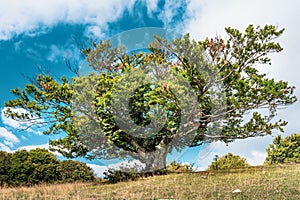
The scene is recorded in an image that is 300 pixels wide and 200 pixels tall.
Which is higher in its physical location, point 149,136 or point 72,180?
point 149,136

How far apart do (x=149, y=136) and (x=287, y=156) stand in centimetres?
2001

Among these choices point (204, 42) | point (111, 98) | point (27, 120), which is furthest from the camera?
point (27, 120)

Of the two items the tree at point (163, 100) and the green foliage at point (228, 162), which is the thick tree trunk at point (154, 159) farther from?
the green foliage at point (228, 162)

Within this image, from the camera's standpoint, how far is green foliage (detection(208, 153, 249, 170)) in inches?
1024

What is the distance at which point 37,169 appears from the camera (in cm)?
1908

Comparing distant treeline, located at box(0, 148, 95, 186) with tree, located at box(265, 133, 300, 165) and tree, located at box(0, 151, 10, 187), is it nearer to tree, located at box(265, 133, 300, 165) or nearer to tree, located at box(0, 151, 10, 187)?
tree, located at box(0, 151, 10, 187)

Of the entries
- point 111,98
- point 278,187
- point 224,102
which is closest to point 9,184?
point 111,98

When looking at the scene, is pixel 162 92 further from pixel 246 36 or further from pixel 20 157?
pixel 20 157

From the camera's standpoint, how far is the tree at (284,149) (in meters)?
31.3

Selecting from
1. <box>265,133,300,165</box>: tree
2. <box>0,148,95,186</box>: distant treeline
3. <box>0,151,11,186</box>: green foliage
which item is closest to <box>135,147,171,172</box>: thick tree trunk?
<box>0,148,95,186</box>: distant treeline

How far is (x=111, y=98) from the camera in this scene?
15.8 metres

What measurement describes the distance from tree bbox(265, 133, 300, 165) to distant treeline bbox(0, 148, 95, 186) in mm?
20051

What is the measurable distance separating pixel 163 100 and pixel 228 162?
43.6 feet

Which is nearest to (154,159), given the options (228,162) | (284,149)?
(228,162)
